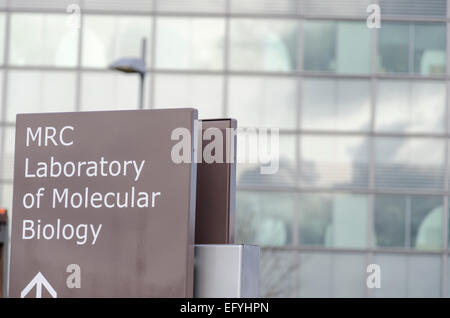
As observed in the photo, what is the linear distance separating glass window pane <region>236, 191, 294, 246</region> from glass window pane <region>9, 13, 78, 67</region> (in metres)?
5.84

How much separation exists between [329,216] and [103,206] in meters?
23.0

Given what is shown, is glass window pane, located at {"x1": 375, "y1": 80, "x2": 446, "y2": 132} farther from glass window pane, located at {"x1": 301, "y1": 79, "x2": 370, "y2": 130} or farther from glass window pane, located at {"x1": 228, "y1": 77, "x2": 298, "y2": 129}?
glass window pane, located at {"x1": 228, "y1": 77, "x2": 298, "y2": 129}

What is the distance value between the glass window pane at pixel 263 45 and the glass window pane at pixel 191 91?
0.75m

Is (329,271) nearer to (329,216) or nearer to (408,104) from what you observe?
(329,216)

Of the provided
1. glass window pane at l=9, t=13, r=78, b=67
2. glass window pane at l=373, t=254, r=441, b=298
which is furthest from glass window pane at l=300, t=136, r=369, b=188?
glass window pane at l=9, t=13, r=78, b=67

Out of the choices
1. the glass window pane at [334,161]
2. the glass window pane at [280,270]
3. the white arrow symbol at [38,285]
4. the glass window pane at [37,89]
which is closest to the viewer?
the white arrow symbol at [38,285]

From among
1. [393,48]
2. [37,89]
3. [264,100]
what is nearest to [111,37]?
[37,89]

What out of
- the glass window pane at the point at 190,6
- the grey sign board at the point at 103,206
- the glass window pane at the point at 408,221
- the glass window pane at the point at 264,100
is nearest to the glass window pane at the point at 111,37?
the glass window pane at the point at 190,6

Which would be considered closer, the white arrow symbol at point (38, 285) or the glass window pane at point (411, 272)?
the white arrow symbol at point (38, 285)

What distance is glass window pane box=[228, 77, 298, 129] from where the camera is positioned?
27.8 metres

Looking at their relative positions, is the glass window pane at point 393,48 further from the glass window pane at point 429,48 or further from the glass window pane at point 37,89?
the glass window pane at point 37,89

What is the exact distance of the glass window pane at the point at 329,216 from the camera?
89.6 feet
